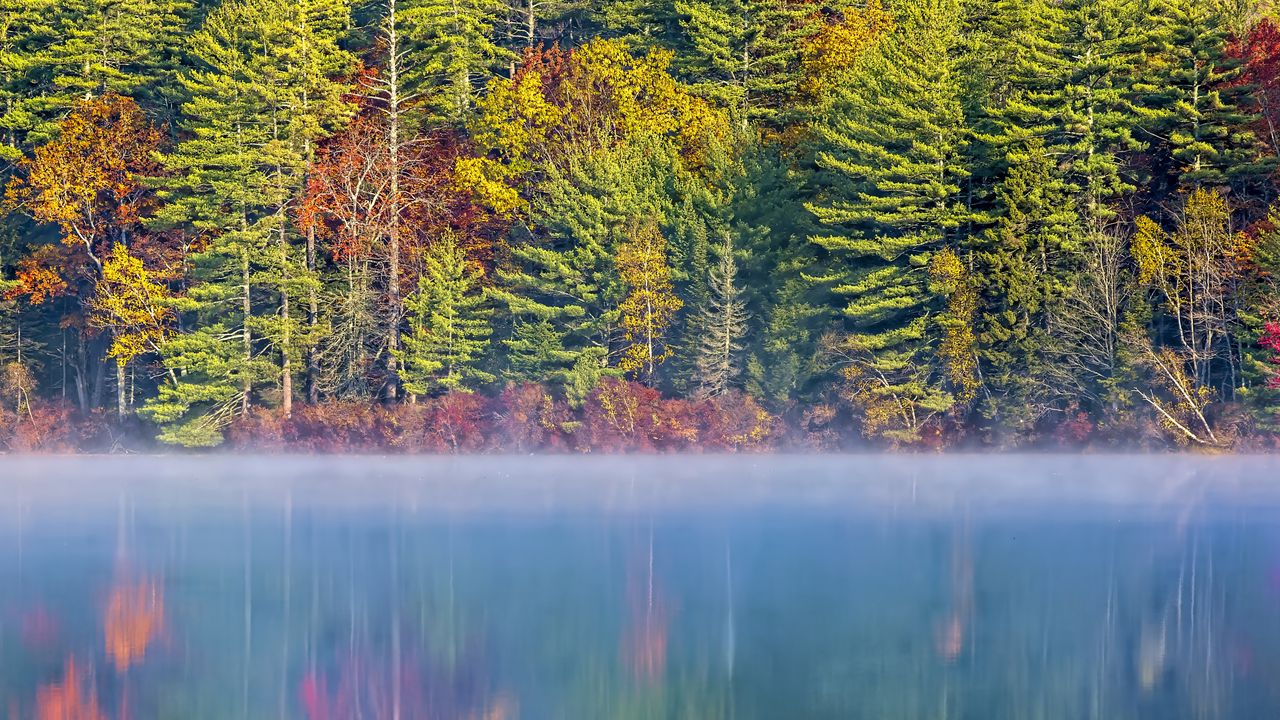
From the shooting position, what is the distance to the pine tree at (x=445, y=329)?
51.9 meters

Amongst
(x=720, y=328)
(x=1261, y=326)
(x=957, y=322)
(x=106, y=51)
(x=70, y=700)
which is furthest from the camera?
(x=106, y=51)

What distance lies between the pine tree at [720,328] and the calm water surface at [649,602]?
12336mm

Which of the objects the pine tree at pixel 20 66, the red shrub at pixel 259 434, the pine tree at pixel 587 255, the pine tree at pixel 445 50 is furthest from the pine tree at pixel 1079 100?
the pine tree at pixel 20 66

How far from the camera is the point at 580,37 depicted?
65688mm

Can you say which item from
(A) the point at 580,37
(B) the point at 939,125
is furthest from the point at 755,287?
(A) the point at 580,37

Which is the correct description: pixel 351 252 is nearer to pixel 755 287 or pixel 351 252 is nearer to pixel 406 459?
pixel 406 459

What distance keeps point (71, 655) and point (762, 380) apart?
33.1 meters

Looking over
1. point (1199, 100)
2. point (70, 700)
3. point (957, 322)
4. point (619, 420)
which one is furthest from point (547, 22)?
point (70, 700)

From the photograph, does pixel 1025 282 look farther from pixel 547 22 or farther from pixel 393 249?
pixel 547 22

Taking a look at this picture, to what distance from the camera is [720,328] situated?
1983 inches

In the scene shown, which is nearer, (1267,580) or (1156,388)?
(1267,580)

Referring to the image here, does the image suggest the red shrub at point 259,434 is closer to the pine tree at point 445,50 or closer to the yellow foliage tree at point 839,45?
the pine tree at point 445,50

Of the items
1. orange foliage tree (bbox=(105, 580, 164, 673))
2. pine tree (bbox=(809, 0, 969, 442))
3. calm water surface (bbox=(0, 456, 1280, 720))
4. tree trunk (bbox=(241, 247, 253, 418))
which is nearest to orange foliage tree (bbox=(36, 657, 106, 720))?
calm water surface (bbox=(0, 456, 1280, 720))

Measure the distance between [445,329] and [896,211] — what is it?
1498cm
